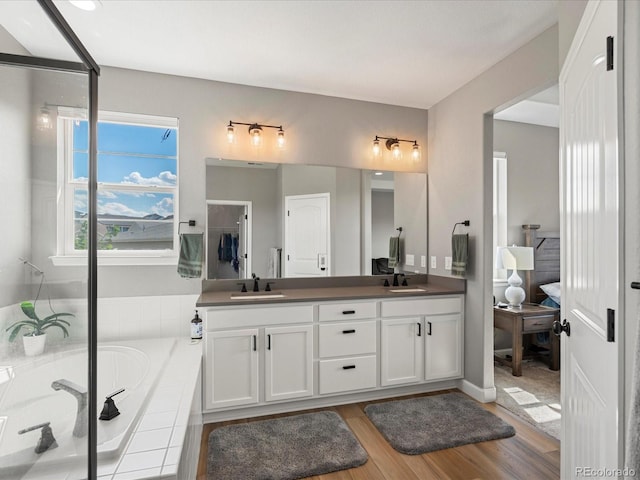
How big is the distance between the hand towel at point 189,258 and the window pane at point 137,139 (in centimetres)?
75

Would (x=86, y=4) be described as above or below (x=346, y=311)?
above

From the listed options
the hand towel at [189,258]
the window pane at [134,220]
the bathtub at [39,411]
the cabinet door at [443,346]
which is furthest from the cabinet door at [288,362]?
the bathtub at [39,411]

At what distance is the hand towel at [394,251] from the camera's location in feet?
11.5

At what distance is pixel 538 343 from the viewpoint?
3686mm

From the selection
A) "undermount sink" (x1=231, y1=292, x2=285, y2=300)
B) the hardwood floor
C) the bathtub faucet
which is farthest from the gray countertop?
the bathtub faucet

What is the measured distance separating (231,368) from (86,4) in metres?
2.46

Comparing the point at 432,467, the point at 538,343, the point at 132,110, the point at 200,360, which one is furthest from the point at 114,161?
the point at 538,343

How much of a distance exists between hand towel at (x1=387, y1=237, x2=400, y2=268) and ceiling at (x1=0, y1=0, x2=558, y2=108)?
1.46m

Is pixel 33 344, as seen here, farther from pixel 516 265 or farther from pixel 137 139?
pixel 516 265

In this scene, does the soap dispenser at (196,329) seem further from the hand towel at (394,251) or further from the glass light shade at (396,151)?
the glass light shade at (396,151)

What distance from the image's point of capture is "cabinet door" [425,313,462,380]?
299cm

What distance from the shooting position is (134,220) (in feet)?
9.30

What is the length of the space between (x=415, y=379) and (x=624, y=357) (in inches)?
84.6

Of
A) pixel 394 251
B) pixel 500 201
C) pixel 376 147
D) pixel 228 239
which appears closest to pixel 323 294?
pixel 228 239
